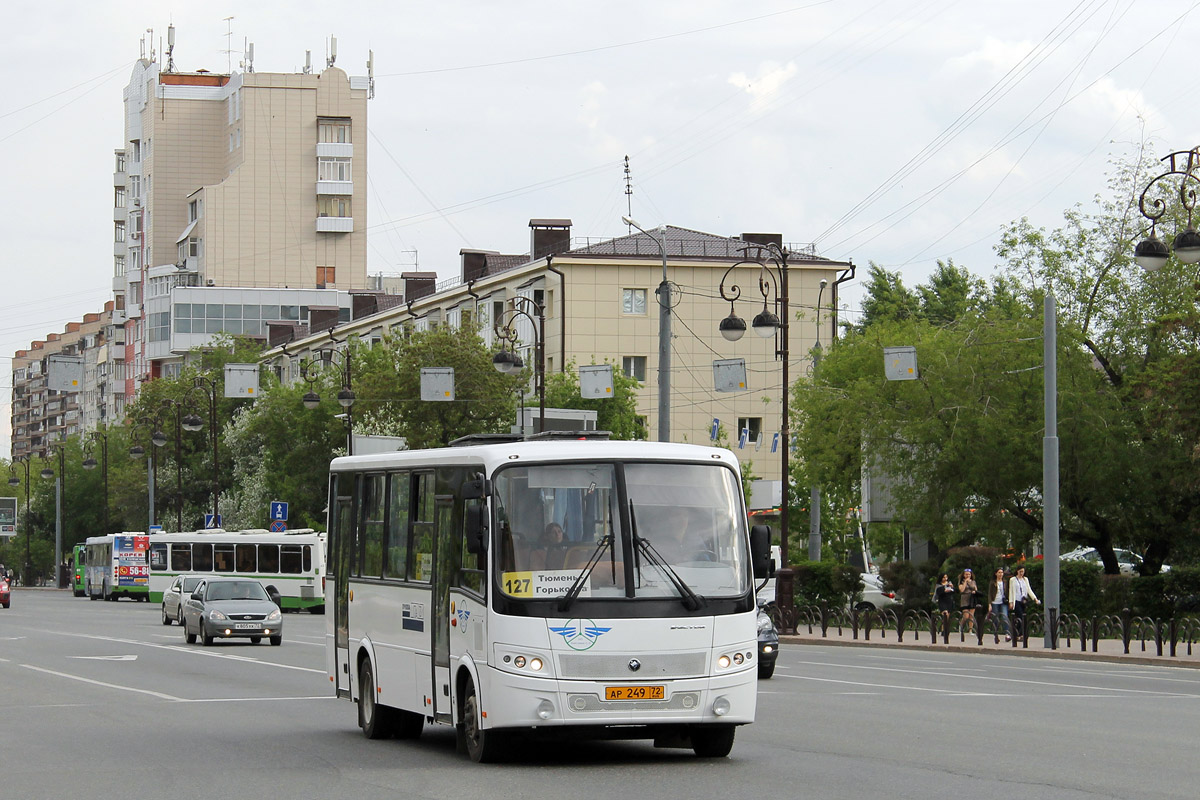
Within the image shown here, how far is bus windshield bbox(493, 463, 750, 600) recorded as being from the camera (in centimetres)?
1327

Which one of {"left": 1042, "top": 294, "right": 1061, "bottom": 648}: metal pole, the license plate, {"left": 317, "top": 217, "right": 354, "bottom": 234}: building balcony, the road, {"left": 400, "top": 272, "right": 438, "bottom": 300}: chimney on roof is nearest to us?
the road

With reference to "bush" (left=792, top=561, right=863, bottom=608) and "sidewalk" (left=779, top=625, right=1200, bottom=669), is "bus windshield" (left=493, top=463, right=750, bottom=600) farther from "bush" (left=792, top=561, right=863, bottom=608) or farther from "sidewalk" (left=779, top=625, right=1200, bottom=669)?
"bush" (left=792, top=561, right=863, bottom=608)

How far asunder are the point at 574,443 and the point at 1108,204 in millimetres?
39365

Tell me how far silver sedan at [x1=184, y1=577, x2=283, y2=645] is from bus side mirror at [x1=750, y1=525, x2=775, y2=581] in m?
25.1

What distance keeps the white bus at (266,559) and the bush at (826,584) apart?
68.6 ft

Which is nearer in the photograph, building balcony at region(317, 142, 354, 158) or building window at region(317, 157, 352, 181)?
building balcony at region(317, 142, 354, 158)

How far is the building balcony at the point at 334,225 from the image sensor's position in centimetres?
12938

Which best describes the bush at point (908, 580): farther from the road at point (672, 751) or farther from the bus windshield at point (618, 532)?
the bus windshield at point (618, 532)

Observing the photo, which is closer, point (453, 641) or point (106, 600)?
point (453, 641)

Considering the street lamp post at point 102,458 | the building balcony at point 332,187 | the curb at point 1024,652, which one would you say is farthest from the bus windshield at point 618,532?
the building balcony at point 332,187

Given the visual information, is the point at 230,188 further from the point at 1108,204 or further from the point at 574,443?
the point at 574,443

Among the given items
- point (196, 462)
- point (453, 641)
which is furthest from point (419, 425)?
point (453, 641)

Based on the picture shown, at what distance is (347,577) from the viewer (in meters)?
16.9

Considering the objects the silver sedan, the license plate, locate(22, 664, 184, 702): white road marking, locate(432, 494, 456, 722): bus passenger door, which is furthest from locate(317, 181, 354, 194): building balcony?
the license plate
